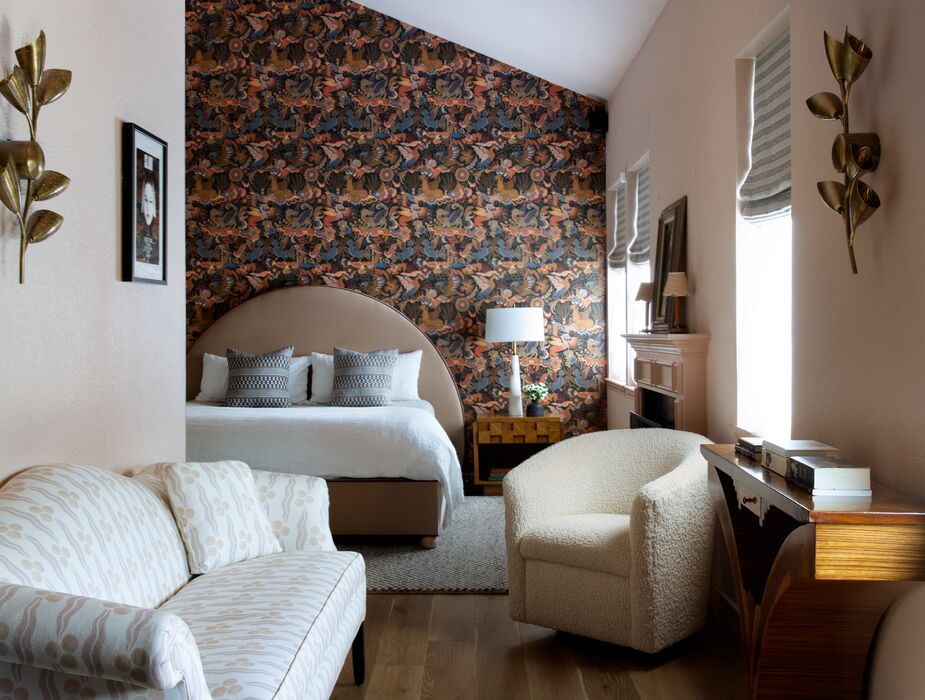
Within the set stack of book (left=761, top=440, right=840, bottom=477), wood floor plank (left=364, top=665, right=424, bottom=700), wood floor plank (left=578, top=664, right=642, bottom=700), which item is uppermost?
stack of book (left=761, top=440, right=840, bottom=477)

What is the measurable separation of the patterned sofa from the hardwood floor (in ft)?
0.72

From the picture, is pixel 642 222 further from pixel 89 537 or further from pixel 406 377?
pixel 89 537

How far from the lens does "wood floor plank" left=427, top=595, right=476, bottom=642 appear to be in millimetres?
3428

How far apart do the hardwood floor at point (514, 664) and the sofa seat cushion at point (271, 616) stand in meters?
0.33

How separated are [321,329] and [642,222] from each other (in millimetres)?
2480

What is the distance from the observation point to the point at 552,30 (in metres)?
5.49

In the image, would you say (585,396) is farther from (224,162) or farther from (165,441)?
(165,441)

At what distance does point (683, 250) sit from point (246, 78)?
394cm

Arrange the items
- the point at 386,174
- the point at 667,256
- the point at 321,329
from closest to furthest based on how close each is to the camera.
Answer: the point at 667,256
the point at 321,329
the point at 386,174

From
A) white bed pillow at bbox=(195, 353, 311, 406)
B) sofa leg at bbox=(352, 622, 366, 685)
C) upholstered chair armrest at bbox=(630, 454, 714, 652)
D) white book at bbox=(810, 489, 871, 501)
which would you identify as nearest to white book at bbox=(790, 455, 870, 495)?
white book at bbox=(810, 489, 871, 501)

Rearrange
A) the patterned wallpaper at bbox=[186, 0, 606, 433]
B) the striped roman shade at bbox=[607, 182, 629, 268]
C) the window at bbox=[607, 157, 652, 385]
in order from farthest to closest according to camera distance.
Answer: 1. the patterned wallpaper at bbox=[186, 0, 606, 433]
2. the striped roman shade at bbox=[607, 182, 629, 268]
3. the window at bbox=[607, 157, 652, 385]

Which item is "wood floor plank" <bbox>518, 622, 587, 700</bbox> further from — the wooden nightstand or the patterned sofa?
the wooden nightstand

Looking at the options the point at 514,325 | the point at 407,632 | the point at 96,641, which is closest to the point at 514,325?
the point at 514,325

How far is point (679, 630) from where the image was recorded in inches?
121
